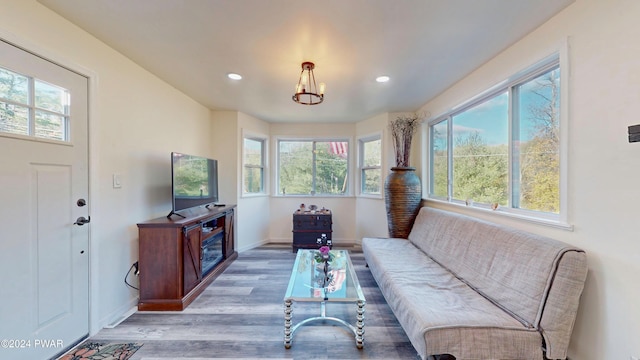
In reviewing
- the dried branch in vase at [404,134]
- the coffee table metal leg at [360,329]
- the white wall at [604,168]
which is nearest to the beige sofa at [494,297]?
the white wall at [604,168]

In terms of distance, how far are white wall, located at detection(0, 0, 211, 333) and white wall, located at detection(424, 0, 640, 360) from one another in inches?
134

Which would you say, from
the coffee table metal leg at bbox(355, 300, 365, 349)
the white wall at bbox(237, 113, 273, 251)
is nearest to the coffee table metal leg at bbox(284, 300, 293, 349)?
the coffee table metal leg at bbox(355, 300, 365, 349)

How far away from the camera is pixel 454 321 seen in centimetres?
147

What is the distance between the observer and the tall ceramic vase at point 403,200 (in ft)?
11.3

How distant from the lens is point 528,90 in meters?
2.02

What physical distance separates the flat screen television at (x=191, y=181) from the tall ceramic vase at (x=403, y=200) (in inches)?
97.4

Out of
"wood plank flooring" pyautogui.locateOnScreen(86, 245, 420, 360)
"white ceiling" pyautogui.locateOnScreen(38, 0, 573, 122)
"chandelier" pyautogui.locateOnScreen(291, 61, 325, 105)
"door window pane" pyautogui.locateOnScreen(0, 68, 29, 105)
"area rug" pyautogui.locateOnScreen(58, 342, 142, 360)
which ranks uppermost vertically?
"white ceiling" pyautogui.locateOnScreen(38, 0, 573, 122)

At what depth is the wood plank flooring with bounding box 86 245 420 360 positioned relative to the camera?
5.95 ft

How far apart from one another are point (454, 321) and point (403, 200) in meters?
2.10

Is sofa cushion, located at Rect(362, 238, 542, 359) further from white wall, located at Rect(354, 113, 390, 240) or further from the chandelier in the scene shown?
white wall, located at Rect(354, 113, 390, 240)

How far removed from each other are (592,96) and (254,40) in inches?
89.3

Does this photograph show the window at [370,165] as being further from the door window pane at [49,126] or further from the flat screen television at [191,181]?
the door window pane at [49,126]

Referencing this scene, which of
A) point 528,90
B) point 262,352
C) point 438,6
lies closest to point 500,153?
point 528,90

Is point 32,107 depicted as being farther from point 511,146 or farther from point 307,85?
point 511,146
